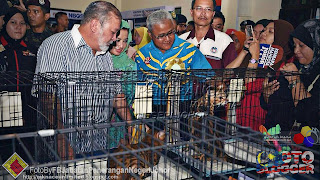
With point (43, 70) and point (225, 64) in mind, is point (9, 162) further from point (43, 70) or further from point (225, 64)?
point (225, 64)

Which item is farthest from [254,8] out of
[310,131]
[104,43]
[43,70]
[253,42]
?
[43,70]

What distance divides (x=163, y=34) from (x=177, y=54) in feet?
0.66

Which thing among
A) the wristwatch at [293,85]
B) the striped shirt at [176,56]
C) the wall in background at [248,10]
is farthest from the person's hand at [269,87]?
the wall in background at [248,10]

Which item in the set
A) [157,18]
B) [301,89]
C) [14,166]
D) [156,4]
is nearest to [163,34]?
[157,18]

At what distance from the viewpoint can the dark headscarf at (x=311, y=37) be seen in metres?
2.55

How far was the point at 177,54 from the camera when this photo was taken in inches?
95.0

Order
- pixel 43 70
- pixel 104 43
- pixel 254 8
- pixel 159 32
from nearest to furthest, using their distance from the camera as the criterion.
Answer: pixel 43 70 < pixel 104 43 < pixel 159 32 < pixel 254 8

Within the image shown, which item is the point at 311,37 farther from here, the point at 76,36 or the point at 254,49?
the point at 76,36

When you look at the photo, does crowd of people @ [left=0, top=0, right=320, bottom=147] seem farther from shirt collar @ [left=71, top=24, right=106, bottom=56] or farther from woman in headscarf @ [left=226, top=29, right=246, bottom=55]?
woman in headscarf @ [left=226, top=29, right=246, bottom=55]

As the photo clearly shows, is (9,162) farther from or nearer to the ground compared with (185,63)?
nearer to the ground

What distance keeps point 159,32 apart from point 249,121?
1.06 m

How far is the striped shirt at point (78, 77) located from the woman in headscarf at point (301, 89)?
1.34 meters

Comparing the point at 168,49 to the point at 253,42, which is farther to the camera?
the point at 253,42

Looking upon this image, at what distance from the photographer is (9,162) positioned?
1421mm
